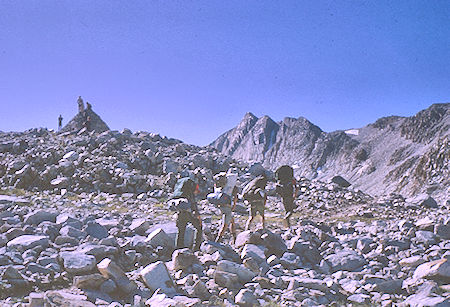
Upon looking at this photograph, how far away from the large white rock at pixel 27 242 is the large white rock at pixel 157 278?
2.64 metres

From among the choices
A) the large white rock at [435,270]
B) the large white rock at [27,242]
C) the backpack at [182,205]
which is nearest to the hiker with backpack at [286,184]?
the backpack at [182,205]

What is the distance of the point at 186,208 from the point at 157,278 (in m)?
2.56

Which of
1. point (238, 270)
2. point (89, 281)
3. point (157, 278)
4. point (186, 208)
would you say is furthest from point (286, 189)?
point (89, 281)

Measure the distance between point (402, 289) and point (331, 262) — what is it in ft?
6.07

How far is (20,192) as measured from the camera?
64.7ft

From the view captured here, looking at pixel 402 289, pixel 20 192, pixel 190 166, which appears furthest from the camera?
pixel 190 166

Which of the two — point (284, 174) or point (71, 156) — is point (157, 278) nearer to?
point (284, 174)

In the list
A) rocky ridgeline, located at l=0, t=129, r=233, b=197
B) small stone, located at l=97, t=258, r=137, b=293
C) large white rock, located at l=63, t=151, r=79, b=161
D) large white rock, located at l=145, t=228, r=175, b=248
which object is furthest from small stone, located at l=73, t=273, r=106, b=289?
large white rock, located at l=63, t=151, r=79, b=161

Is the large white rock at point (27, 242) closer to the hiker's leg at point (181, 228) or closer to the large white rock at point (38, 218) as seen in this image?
the large white rock at point (38, 218)

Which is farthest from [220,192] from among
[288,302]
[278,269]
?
[288,302]

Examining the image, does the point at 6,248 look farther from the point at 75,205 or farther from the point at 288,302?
the point at 75,205

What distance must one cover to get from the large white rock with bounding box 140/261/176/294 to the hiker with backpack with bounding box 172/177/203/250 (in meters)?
2.31

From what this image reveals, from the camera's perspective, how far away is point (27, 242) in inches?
302

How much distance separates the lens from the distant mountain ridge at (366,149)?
208ft
